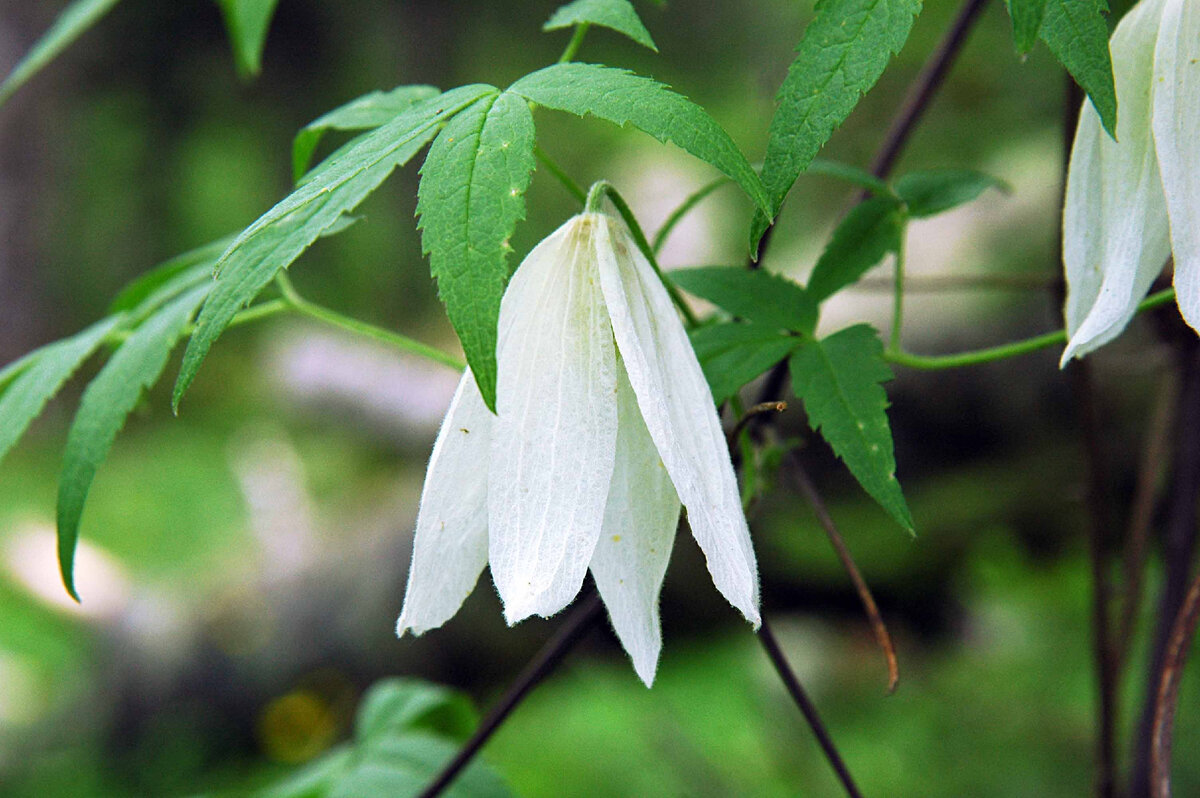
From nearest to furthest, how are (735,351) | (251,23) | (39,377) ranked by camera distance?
1. (735,351)
2. (39,377)
3. (251,23)

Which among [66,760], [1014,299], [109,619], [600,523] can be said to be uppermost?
[600,523]

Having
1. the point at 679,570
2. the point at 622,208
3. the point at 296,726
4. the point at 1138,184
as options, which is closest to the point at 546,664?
the point at 622,208

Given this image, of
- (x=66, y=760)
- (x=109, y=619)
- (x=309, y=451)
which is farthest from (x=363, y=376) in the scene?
(x=66, y=760)

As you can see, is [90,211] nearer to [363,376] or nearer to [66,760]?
[363,376]

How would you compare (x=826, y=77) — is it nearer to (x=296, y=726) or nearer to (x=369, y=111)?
(x=369, y=111)

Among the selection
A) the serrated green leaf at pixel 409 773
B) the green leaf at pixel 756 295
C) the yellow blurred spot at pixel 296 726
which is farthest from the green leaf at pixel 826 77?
the yellow blurred spot at pixel 296 726

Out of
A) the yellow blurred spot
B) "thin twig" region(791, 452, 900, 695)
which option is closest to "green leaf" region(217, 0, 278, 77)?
"thin twig" region(791, 452, 900, 695)
